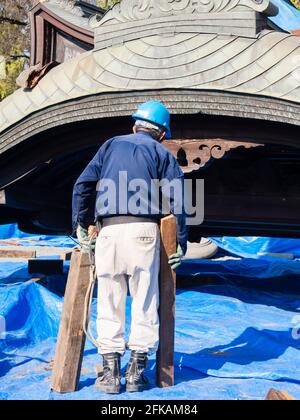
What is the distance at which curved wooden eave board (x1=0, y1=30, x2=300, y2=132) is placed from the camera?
16.4 ft

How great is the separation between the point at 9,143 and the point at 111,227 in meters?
2.18

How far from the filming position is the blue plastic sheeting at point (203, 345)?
171 inches

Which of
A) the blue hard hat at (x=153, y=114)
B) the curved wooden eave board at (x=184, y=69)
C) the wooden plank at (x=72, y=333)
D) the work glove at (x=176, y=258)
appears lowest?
the wooden plank at (x=72, y=333)

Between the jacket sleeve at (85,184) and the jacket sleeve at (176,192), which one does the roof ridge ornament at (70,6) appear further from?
the jacket sleeve at (176,192)

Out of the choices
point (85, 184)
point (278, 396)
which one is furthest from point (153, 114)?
point (278, 396)

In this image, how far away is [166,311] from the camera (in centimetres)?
439

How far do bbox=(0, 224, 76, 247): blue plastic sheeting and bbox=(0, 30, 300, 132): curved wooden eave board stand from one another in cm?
714

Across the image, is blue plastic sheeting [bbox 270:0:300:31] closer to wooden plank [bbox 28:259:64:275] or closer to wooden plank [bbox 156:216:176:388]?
wooden plank [bbox 28:259:64:275]

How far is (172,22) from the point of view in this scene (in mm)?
5414

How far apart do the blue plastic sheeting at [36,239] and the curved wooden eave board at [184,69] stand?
7.14 metres

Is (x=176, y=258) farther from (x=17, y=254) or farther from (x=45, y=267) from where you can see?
(x=17, y=254)

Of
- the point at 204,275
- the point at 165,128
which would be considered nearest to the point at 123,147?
the point at 165,128

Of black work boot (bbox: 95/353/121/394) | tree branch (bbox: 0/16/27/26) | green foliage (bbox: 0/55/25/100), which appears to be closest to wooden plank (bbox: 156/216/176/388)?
black work boot (bbox: 95/353/121/394)

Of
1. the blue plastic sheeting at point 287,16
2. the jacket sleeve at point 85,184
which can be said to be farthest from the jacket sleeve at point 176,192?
the blue plastic sheeting at point 287,16
